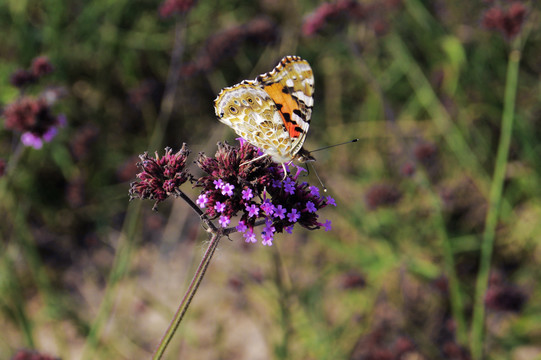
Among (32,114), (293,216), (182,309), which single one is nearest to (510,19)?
(293,216)

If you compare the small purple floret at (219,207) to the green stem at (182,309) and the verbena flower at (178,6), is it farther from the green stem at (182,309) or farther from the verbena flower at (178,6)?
the verbena flower at (178,6)

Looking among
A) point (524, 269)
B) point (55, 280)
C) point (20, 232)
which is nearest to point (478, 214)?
point (524, 269)

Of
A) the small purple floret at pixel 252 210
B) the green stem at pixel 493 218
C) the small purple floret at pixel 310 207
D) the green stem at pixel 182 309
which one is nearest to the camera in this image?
the green stem at pixel 182 309

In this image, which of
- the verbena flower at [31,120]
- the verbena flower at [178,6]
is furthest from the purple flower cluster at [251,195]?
the verbena flower at [178,6]

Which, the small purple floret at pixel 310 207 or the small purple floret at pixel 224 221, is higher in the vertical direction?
the small purple floret at pixel 310 207

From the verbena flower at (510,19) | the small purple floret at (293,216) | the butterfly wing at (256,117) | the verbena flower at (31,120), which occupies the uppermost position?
the verbena flower at (510,19)

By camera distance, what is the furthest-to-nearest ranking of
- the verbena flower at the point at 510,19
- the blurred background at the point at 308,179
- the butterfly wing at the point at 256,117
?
1. the blurred background at the point at 308,179
2. the verbena flower at the point at 510,19
3. the butterfly wing at the point at 256,117

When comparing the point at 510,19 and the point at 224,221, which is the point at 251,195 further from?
the point at 510,19
